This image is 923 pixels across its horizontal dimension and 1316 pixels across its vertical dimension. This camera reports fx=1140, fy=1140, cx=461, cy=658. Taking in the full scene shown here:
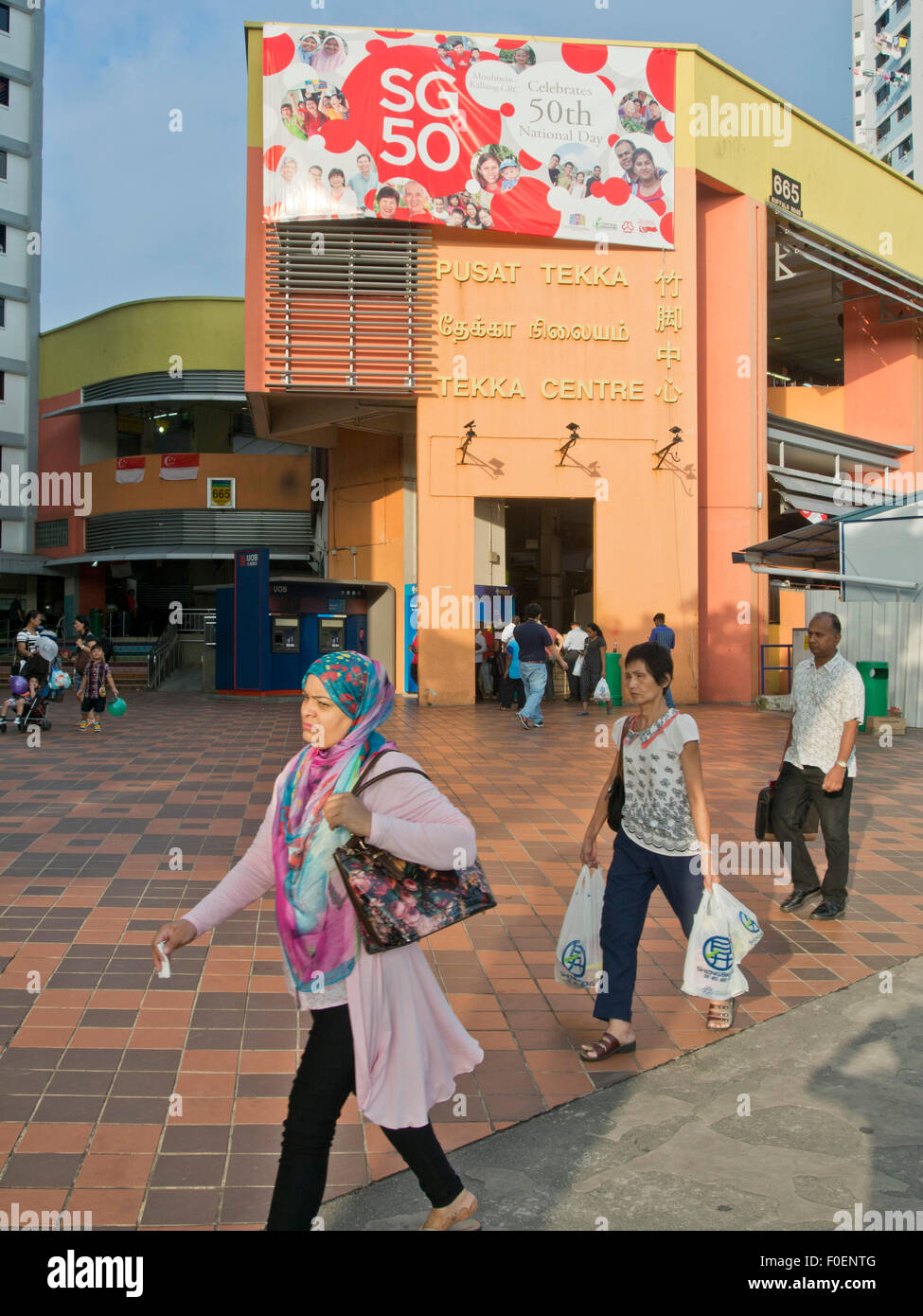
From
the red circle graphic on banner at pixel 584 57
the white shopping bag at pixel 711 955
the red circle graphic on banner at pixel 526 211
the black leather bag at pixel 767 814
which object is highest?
the red circle graphic on banner at pixel 584 57

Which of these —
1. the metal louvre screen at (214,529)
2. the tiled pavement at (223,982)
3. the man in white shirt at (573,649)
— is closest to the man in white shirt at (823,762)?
the tiled pavement at (223,982)

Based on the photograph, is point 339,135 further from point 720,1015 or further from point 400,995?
point 400,995

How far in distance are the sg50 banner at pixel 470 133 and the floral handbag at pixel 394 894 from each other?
1773cm

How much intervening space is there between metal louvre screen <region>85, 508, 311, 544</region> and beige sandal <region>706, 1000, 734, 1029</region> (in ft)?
92.6

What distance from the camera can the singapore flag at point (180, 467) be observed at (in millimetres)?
32125

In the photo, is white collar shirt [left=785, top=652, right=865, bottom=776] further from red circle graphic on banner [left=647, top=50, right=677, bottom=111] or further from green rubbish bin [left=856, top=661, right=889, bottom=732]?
red circle graphic on banner [left=647, top=50, right=677, bottom=111]

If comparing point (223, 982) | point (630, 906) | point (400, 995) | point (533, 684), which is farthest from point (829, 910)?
point (533, 684)

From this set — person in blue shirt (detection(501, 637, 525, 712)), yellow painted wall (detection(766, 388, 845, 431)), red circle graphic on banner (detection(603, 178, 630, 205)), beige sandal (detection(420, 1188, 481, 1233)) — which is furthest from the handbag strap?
yellow painted wall (detection(766, 388, 845, 431))

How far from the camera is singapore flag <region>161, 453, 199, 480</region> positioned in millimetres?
32125

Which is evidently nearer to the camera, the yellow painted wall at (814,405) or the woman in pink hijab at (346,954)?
the woman in pink hijab at (346,954)

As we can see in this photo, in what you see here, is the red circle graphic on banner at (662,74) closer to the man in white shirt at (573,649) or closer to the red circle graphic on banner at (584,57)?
the red circle graphic on banner at (584,57)

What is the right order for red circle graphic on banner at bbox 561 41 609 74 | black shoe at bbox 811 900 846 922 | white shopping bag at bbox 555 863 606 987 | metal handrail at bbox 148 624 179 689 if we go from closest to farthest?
white shopping bag at bbox 555 863 606 987
black shoe at bbox 811 900 846 922
red circle graphic on banner at bbox 561 41 609 74
metal handrail at bbox 148 624 179 689

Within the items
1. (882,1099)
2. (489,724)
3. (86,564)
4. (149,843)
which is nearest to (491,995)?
(882,1099)

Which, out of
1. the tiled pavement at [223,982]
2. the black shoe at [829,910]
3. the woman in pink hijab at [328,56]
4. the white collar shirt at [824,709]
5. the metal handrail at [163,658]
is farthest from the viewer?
the metal handrail at [163,658]
